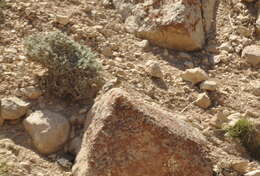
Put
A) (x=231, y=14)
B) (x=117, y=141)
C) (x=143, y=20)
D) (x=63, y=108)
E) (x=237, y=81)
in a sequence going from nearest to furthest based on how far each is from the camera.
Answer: (x=117, y=141) < (x=63, y=108) < (x=237, y=81) < (x=143, y=20) < (x=231, y=14)

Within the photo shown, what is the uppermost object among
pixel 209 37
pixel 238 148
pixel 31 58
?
pixel 31 58

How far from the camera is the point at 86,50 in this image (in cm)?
414

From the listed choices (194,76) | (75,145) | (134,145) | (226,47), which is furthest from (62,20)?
(134,145)

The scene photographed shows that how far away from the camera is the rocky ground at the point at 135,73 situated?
365 cm

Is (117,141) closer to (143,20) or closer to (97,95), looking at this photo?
(97,95)

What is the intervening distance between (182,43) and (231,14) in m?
0.80

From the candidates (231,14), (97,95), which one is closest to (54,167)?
(97,95)

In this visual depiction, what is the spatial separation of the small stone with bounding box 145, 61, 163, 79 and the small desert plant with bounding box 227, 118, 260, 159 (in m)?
0.84

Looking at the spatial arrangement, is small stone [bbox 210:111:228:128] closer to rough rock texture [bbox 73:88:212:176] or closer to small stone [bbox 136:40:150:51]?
rough rock texture [bbox 73:88:212:176]

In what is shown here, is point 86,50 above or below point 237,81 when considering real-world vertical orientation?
above

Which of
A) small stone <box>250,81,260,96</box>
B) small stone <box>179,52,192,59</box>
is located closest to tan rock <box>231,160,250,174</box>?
small stone <box>250,81,260,96</box>

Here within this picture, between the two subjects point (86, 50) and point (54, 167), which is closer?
point (54, 167)

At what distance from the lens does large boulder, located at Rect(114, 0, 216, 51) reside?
4.86m

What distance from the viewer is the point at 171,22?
191 inches
